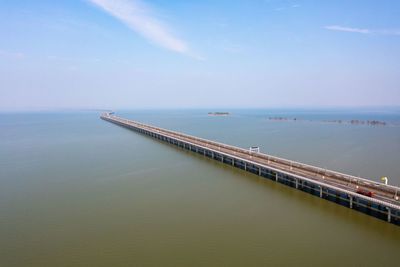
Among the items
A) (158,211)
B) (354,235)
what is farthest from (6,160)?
(354,235)

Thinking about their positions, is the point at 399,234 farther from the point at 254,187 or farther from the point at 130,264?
the point at 130,264

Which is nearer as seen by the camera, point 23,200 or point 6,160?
point 23,200

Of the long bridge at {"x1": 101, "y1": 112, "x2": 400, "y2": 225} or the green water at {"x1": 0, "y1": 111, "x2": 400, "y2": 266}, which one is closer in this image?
the green water at {"x1": 0, "y1": 111, "x2": 400, "y2": 266}

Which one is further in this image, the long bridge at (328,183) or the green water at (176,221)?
the long bridge at (328,183)

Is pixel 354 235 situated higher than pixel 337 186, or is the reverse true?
pixel 337 186

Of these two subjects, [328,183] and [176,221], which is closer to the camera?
[176,221]

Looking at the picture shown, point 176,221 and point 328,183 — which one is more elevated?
point 328,183

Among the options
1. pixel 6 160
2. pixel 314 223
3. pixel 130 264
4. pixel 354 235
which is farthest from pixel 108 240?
pixel 6 160

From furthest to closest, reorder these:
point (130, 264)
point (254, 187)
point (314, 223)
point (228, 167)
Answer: point (228, 167) < point (254, 187) < point (314, 223) < point (130, 264)

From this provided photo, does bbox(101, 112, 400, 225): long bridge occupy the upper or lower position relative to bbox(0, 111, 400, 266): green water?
upper

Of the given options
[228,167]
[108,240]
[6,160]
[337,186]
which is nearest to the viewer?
[108,240]

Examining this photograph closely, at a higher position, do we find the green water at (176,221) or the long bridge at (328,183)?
the long bridge at (328,183)
